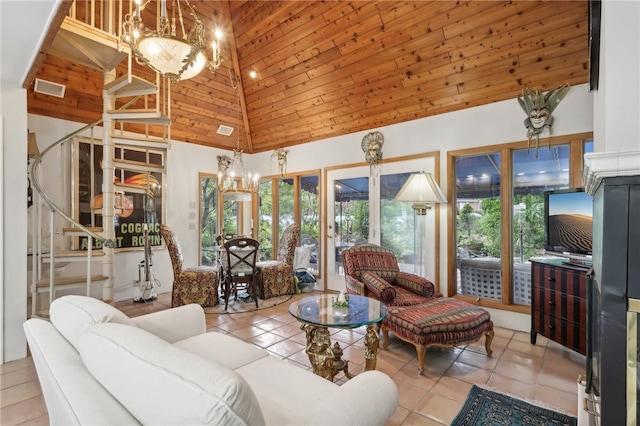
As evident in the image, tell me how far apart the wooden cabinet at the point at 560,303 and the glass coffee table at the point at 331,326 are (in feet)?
5.54

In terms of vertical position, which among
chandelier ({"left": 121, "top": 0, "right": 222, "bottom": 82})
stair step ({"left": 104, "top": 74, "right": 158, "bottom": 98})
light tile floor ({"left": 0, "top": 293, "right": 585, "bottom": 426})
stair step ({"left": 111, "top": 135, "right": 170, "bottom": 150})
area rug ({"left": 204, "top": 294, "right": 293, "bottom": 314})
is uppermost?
stair step ({"left": 104, "top": 74, "right": 158, "bottom": 98})

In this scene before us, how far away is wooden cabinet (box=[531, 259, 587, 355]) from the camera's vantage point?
98.8 inches

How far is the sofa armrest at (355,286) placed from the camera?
309cm

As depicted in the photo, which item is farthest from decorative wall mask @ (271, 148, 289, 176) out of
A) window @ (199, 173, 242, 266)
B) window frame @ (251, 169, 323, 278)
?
window @ (199, 173, 242, 266)

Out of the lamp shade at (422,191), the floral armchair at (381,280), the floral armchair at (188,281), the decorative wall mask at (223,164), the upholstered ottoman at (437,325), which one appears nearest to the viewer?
the upholstered ottoman at (437,325)

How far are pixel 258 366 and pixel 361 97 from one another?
380 centimetres

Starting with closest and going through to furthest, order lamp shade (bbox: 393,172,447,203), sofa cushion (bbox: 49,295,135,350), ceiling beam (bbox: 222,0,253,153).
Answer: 1. sofa cushion (bbox: 49,295,135,350)
2. lamp shade (bbox: 393,172,447,203)
3. ceiling beam (bbox: 222,0,253,153)

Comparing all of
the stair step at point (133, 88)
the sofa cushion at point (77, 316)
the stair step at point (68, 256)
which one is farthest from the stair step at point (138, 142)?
the sofa cushion at point (77, 316)

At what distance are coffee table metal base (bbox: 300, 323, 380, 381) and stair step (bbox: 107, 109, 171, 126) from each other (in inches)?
104

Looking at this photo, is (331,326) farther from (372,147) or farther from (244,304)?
(372,147)

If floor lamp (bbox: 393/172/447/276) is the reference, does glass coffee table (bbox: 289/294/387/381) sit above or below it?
below

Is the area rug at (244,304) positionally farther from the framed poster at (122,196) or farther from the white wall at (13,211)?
the white wall at (13,211)

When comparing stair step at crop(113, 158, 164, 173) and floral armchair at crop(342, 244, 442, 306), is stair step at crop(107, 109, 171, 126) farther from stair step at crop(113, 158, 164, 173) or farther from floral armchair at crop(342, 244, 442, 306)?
floral armchair at crop(342, 244, 442, 306)

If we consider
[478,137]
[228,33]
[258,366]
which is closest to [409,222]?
[478,137]
